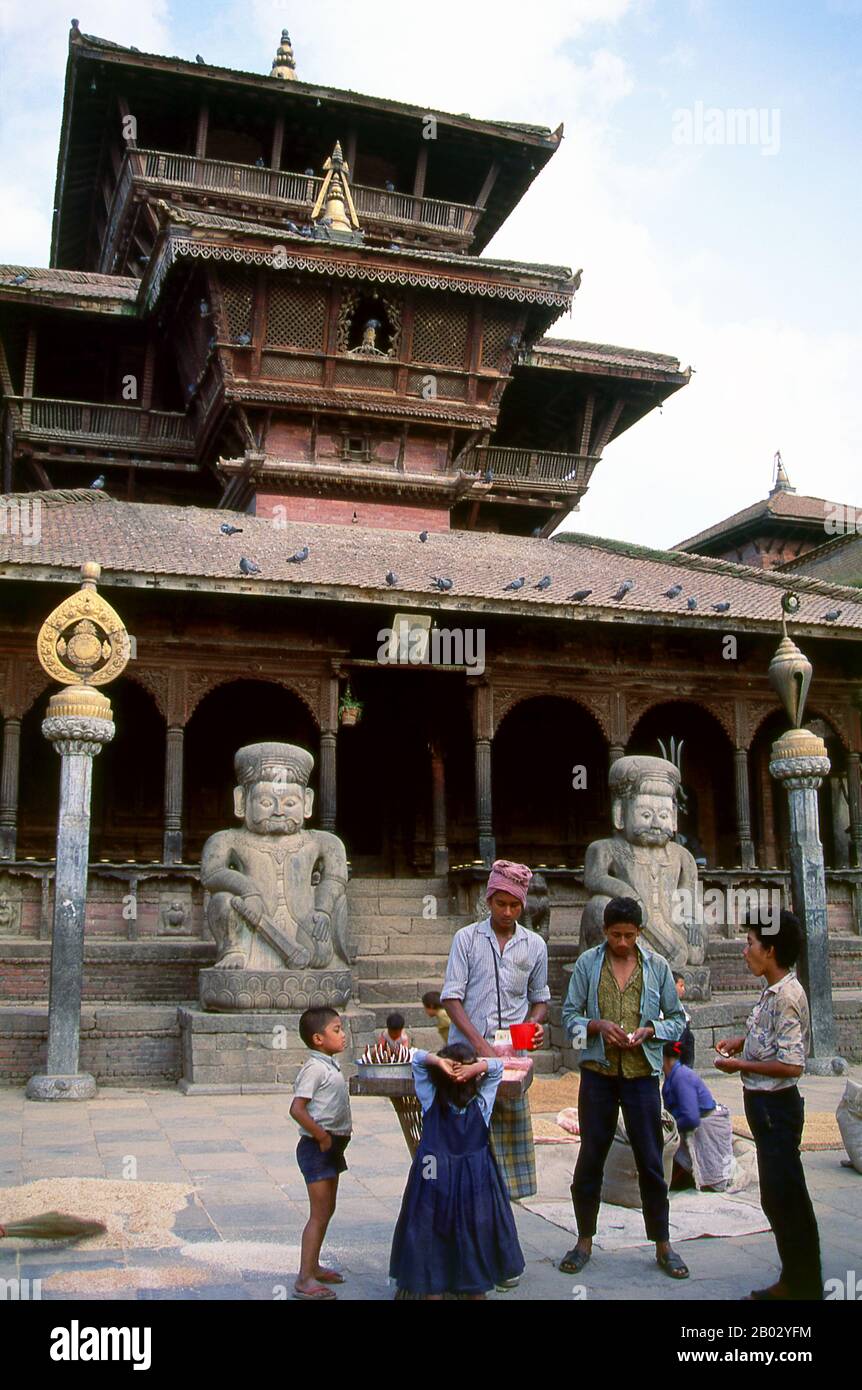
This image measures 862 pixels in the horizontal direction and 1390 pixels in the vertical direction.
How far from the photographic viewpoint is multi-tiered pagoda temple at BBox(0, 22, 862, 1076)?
14070mm

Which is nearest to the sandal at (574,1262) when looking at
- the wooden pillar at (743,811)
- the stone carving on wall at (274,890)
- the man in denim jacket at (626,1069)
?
the man in denim jacket at (626,1069)

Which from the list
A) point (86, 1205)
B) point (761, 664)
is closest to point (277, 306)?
point (761, 664)

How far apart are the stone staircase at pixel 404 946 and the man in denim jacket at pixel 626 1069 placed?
19.2 ft

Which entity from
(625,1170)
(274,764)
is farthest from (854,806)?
(625,1170)

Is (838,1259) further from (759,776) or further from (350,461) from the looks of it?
(350,461)

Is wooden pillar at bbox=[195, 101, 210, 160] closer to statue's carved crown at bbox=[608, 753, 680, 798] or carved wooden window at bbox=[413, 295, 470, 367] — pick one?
carved wooden window at bbox=[413, 295, 470, 367]

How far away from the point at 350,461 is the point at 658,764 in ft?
36.4

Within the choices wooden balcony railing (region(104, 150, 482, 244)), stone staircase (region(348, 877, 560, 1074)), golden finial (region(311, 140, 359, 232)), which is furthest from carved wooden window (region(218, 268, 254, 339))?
stone staircase (region(348, 877, 560, 1074))

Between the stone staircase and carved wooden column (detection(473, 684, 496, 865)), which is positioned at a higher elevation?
carved wooden column (detection(473, 684, 496, 865))

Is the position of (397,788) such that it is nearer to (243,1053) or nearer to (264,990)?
(264,990)

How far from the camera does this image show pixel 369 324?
69.1 ft

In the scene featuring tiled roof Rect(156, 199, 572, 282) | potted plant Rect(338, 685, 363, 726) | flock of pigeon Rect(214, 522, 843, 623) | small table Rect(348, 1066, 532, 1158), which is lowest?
small table Rect(348, 1066, 532, 1158)

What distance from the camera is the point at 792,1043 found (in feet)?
15.3

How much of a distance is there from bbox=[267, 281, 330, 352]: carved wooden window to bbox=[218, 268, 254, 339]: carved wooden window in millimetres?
344
